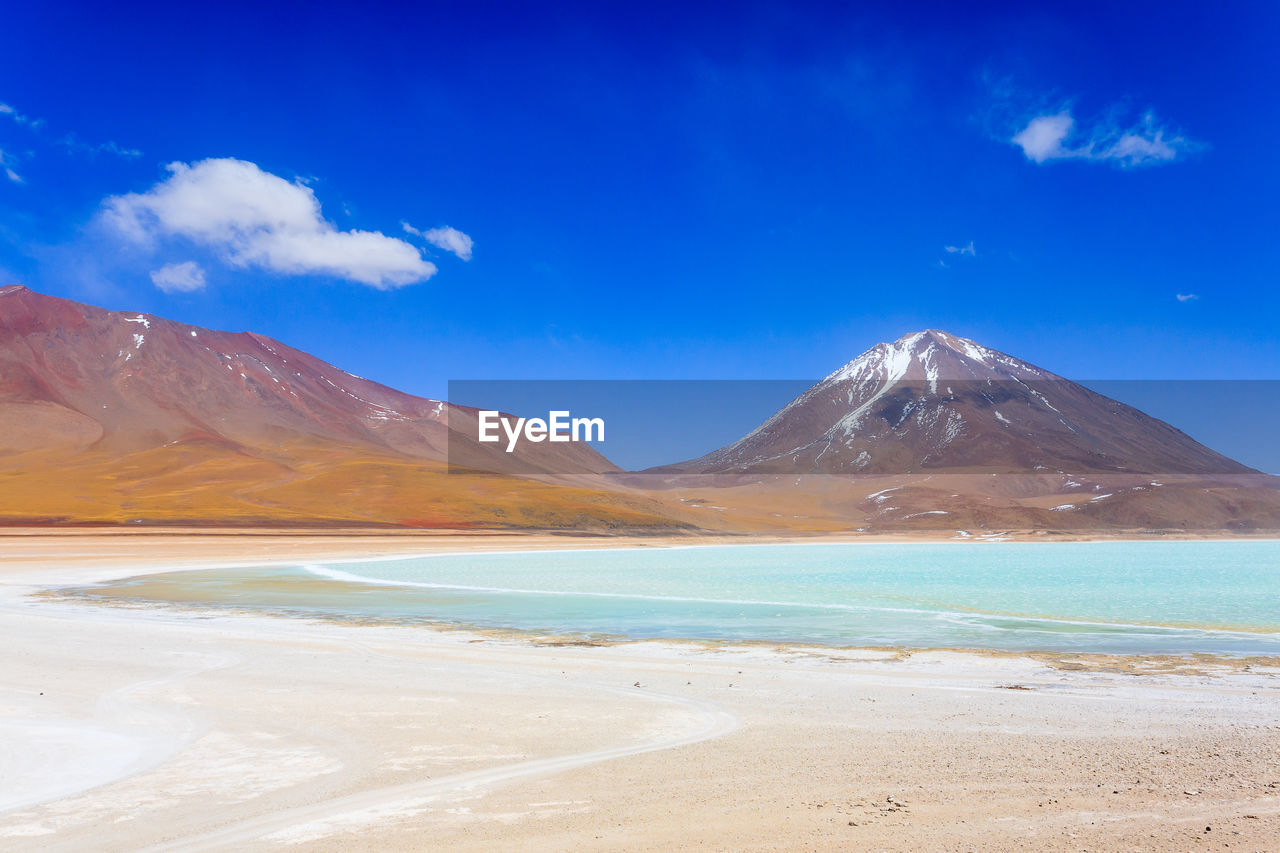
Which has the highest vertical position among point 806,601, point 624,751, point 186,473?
point 186,473

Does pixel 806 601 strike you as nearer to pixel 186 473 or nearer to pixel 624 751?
pixel 624 751

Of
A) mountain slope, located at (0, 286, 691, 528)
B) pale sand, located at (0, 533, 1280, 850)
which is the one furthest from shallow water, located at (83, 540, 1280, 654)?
mountain slope, located at (0, 286, 691, 528)

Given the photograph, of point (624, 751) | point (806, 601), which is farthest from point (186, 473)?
point (624, 751)

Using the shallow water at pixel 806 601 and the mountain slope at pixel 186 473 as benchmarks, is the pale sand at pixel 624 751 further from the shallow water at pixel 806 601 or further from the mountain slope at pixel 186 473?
the mountain slope at pixel 186 473

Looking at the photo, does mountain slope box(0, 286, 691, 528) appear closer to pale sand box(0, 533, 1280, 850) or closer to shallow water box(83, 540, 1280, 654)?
shallow water box(83, 540, 1280, 654)

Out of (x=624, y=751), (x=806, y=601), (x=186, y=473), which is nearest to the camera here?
(x=624, y=751)

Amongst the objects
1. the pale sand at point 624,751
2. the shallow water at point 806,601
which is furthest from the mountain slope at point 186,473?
the pale sand at point 624,751
